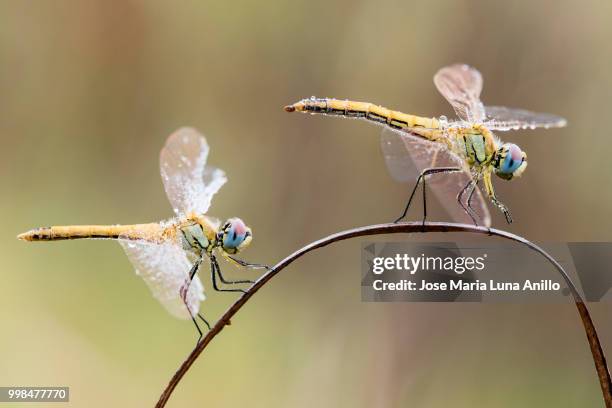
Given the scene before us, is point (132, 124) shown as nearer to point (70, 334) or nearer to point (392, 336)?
point (70, 334)

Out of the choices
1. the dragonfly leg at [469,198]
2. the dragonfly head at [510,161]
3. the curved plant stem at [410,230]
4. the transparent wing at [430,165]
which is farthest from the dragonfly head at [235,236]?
the curved plant stem at [410,230]

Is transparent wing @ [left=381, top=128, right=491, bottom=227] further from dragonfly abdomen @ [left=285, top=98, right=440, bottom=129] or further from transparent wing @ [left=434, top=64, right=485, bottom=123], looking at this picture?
transparent wing @ [left=434, top=64, right=485, bottom=123]

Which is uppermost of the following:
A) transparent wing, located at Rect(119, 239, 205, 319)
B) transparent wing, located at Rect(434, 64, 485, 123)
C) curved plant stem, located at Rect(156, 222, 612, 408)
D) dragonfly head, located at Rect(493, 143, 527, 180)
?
transparent wing, located at Rect(434, 64, 485, 123)

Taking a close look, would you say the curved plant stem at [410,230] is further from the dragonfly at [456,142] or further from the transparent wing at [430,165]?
the transparent wing at [430,165]

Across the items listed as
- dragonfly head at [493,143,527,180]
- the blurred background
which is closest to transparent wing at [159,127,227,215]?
dragonfly head at [493,143,527,180]

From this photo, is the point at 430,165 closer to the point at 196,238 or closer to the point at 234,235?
the point at 234,235

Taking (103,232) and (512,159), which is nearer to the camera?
(512,159)

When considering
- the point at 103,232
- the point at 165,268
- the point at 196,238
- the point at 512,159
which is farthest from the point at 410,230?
the point at 103,232
